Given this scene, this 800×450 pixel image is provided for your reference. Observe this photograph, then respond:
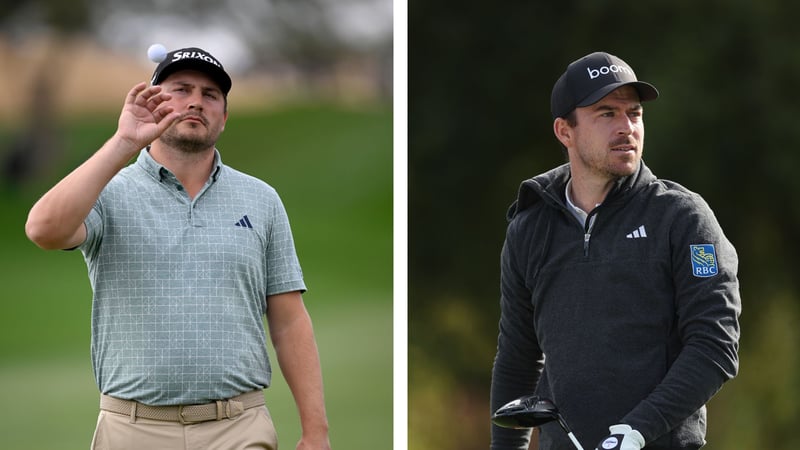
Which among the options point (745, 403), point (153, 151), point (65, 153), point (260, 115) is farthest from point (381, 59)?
point (153, 151)

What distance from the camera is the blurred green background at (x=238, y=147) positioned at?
902cm

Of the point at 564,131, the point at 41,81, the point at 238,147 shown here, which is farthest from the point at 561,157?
the point at 41,81

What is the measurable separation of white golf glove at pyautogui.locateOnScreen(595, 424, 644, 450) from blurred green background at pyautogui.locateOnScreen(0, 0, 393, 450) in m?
5.90

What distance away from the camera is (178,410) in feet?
10.2

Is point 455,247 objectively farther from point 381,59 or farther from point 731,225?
point 381,59

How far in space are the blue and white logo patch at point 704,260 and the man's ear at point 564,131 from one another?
0.49 m

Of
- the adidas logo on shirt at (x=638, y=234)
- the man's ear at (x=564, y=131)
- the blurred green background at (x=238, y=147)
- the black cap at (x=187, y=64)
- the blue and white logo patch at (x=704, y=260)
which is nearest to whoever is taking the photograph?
the blue and white logo patch at (x=704, y=260)

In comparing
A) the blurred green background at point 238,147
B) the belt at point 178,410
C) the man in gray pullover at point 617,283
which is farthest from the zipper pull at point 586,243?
the blurred green background at point 238,147

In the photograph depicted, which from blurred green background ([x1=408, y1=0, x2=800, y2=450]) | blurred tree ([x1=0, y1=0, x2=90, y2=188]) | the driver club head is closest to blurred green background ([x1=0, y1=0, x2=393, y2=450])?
blurred tree ([x1=0, y1=0, x2=90, y2=188])

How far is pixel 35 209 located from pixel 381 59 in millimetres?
6817

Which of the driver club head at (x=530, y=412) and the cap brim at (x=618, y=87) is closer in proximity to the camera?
the driver club head at (x=530, y=412)

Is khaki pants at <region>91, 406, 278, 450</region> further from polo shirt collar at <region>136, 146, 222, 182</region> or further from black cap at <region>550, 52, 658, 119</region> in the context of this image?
black cap at <region>550, 52, 658, 119</region>

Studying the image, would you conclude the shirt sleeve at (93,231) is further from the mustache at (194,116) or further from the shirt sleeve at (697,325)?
the shirt sleeve at (697,325)

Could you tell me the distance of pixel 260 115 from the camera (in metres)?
9.68
